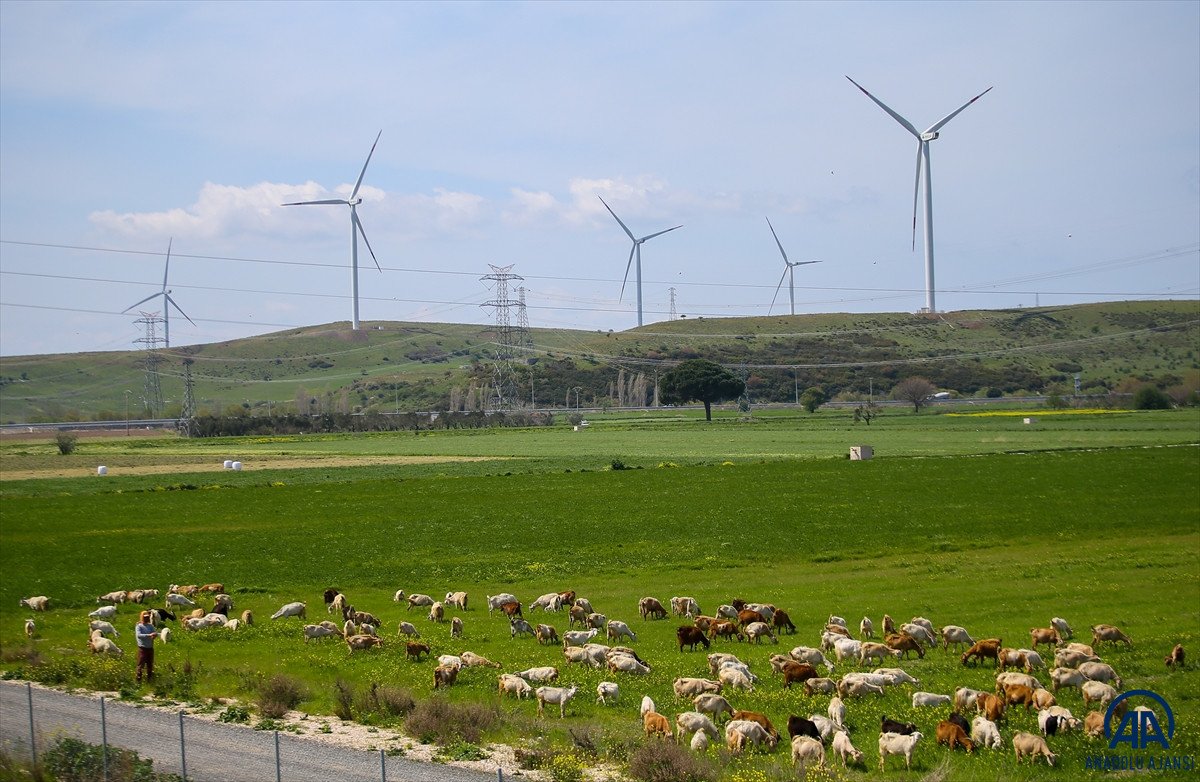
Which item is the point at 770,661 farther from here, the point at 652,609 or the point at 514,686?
the point at 652,609

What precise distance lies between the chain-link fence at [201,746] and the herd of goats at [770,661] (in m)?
3.45

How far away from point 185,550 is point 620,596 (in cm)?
1810

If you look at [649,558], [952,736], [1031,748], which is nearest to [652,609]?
[649,558]

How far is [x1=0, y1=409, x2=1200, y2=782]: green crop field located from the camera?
20453 mm

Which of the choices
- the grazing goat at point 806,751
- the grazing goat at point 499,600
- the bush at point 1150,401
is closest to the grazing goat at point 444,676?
the grazing goat at point 806,751

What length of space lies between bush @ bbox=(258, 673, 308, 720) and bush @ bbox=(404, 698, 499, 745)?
2565 mm

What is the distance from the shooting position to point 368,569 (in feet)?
121

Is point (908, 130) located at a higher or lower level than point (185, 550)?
higher

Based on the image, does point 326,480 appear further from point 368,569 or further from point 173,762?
point 173,762

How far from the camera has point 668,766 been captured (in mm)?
15273

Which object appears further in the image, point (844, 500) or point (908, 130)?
point (908, 130)

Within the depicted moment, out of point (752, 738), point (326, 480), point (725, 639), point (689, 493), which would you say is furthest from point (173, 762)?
point (326, 480)

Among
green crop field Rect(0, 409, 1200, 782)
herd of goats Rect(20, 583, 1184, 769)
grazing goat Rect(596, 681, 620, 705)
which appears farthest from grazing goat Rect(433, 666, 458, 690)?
grazing goat Rect(596, 681, 620, 705)

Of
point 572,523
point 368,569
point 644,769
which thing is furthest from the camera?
point 572,523
